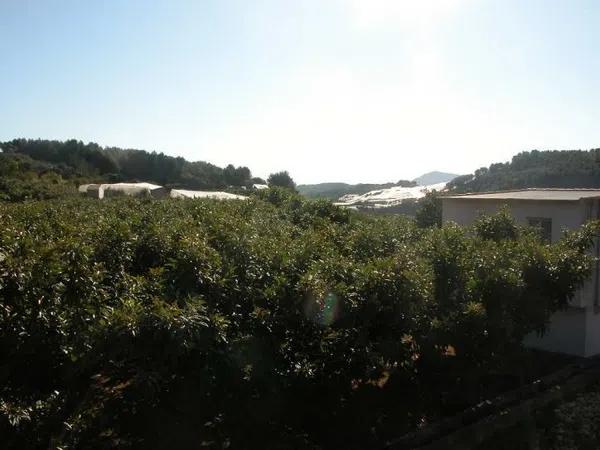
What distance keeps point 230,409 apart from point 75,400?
1430 millimetres

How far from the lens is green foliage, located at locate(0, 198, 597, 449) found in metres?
3.49

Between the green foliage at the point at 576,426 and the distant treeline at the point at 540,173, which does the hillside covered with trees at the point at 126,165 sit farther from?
the green foliage at the point at 576,426

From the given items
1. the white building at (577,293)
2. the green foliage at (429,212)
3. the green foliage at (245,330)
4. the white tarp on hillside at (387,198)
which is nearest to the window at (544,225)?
the white building at (577,293)

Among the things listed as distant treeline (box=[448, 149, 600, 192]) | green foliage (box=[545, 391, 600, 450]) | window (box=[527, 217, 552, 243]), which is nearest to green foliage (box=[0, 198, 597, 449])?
green foliage (box=[545, 391, 600, 450])

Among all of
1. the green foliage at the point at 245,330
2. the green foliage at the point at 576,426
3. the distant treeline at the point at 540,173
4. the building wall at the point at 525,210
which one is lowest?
the green foliage at the point at 576,426

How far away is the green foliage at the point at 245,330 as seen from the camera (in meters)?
3.49

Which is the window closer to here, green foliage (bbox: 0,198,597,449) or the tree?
green foliage (bbox: 0,198,597,449)

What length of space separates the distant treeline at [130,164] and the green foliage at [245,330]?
45468 millimetres

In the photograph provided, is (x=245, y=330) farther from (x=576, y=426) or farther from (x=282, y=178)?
(x=282, y=178)

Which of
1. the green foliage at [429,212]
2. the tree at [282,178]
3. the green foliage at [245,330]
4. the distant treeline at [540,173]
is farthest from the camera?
the tree at [282,178]

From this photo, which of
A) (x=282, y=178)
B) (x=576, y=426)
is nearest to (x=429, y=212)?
(x=576, y=426)

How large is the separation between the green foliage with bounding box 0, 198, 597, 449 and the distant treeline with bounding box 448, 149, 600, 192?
1608 centimetres

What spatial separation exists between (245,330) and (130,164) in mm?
56506

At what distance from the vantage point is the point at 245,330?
14.2 ft
